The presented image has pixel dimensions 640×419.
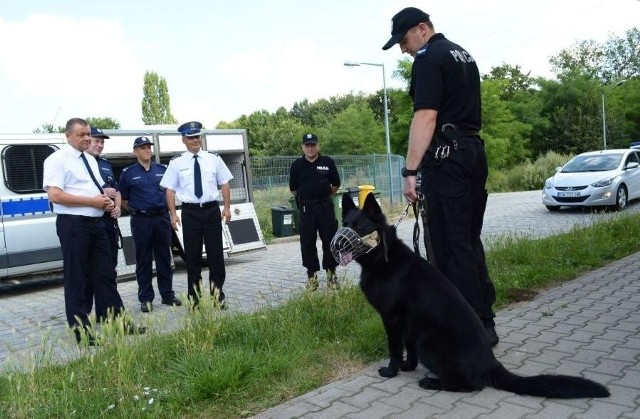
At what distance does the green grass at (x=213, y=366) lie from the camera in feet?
10.6

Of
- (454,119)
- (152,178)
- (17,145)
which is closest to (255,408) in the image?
(454,119)

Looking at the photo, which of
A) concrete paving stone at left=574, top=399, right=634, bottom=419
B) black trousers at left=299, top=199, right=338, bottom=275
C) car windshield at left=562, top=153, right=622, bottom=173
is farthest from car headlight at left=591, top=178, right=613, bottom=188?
concrete paving stone at left=574, top=399, right=634, bottom=419

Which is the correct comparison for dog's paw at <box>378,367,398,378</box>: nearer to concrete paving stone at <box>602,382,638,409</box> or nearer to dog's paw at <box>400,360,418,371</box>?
dog's paw at <box>400,360,418,371</box>

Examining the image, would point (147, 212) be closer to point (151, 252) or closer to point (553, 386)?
point (151, 252)

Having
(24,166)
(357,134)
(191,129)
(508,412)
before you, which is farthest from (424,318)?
(357,134)

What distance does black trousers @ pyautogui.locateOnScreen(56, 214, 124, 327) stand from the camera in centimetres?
509

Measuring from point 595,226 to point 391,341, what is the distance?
714cm

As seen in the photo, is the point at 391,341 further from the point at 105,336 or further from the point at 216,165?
the point at 216,165

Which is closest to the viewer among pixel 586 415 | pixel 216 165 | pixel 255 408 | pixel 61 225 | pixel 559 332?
pixel 586 415

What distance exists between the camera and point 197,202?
6.11m

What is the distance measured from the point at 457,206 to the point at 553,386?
1.30m

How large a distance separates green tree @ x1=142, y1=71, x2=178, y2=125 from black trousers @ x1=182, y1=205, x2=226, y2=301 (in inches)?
2317

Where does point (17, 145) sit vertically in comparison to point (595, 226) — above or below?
above

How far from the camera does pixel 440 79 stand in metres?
3.65
